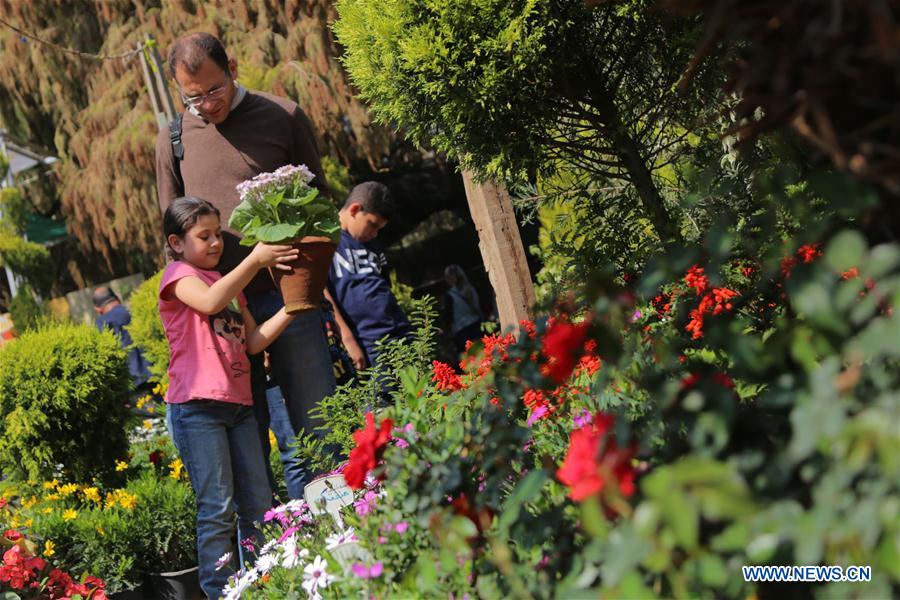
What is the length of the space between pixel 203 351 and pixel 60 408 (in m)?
2.29

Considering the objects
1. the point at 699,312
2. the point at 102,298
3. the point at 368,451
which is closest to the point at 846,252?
the point at 368,451

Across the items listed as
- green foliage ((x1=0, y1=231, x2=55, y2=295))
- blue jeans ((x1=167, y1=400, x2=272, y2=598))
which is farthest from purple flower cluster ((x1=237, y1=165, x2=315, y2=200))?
green foliage ((x1=0, y1=231, x2=55, y2=295))

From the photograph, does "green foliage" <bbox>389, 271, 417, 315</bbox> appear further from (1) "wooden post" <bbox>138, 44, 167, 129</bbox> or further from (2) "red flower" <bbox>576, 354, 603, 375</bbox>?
(2) "red flower" <bbox>576, 354, 603, 375</bbox>

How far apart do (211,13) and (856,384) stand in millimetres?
10686

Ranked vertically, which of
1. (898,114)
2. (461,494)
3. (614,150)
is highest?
(614,150)

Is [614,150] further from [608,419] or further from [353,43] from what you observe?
[608,419]

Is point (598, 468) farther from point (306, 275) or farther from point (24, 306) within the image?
point (24, 306)

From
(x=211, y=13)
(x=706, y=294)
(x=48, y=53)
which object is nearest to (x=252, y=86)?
(x=211, y=13)

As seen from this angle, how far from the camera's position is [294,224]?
9.96 feet

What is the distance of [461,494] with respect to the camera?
4.83ft

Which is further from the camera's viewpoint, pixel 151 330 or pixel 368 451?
pixel 151 330

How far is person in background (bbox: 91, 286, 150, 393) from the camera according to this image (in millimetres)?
8422

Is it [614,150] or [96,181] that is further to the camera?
[96,181]

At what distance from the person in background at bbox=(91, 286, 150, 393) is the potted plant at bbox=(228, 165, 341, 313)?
5.09 m
